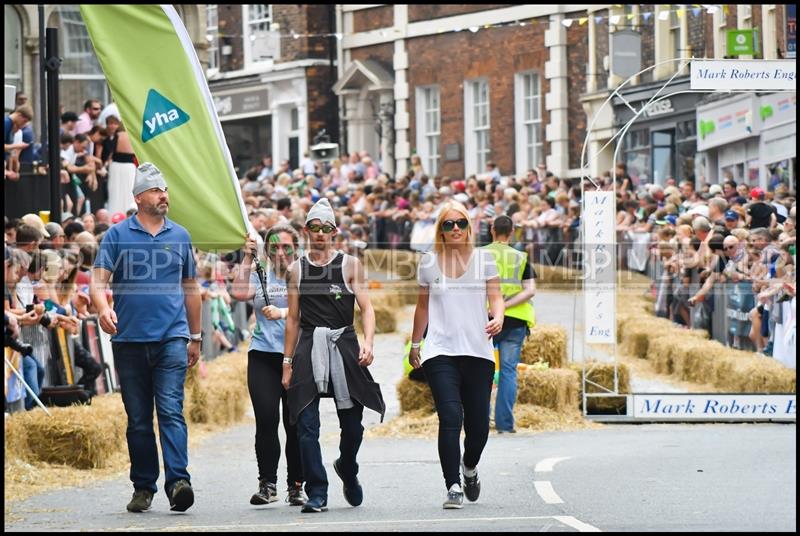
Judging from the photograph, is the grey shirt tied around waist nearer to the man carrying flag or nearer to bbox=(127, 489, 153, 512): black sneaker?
the man carrying flag

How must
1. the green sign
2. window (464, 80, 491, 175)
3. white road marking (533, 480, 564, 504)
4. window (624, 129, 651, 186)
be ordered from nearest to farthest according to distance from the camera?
white road marking (533, 480, 564, 504) → the green sign → window (624, 129, 651, 186) → window (464, 80, 491, 175)

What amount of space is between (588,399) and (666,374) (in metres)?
Result: 3.90

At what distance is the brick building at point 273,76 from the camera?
173ft

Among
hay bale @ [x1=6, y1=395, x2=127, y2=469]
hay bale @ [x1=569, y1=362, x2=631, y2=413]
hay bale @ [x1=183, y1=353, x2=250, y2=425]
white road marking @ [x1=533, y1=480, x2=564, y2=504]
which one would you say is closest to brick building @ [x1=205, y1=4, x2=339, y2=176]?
hay bale @ [x1=183, y1=353, x2=250, y2=425]

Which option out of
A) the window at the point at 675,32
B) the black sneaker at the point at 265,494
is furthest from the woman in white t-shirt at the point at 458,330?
the window at the point at 675,32

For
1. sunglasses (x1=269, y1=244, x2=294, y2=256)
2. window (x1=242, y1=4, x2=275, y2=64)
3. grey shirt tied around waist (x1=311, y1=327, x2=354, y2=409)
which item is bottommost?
grey shirt tied around waist (x1=311, y1=327, x2=354, y2=409)

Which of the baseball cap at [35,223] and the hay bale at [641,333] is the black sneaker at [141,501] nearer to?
the baseball cap at [35,223]

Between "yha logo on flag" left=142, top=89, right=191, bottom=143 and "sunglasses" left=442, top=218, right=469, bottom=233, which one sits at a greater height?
"yha logo on flag" left=142, top=89, right=191, bottom=143

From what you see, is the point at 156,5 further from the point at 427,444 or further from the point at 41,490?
the point at 427,444

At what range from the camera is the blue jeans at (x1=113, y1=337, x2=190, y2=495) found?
10859mm

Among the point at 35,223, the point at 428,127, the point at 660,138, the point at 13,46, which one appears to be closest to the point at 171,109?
the point at 35,223

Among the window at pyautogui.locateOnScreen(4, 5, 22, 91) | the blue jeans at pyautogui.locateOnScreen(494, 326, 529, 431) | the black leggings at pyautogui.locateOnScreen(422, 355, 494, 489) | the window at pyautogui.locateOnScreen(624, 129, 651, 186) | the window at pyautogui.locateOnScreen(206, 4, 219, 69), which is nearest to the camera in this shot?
the black leggings at pyautogui.locateOnScreen(422, 355, 494, 489)

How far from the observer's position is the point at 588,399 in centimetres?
1803

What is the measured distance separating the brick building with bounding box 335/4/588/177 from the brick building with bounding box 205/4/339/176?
2.88ft
